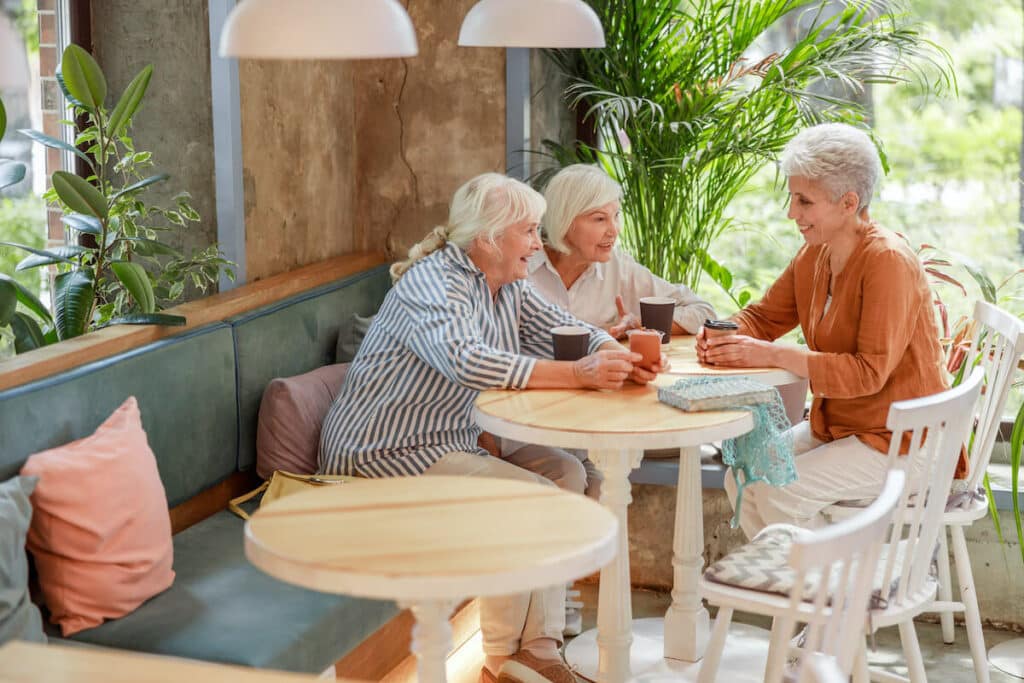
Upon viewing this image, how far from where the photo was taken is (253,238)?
373cm

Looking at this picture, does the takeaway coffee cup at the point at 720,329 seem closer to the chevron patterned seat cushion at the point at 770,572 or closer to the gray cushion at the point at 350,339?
the chevron patterned seat cushion at the point at 770,572

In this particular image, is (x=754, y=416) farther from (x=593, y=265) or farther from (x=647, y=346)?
(x=593, y=265)

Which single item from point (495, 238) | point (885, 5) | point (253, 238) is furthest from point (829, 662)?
point (885, 5)

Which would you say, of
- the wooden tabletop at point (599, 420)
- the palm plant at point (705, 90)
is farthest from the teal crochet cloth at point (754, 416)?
the palm plant at point (705, 90)

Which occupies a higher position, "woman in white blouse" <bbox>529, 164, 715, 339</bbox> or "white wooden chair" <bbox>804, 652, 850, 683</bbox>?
"woman in white blouse" <bbox>529, 164, 715, 339</bbox>

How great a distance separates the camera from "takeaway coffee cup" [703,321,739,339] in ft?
10.1

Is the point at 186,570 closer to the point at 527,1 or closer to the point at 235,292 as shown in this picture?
the point at 235,292

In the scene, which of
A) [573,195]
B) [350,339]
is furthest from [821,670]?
[350,339]

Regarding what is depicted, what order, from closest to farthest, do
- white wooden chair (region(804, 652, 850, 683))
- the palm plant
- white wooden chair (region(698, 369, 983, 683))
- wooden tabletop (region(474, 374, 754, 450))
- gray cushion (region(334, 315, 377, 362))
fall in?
white wooden chair (region(804, 652, 850, 683)) → white wooden chair (region(698, 369, 983, 683)) → wooden tabletop (region(474, 374, 754, 450)) → gray cushion (region(334, 315, 377, 362)) → the palm plant

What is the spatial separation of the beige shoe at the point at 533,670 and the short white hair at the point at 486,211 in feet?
3.40

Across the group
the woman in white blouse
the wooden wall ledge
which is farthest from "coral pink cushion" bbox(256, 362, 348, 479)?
the woman in white blouse

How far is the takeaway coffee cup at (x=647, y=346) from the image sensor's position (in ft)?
9.50

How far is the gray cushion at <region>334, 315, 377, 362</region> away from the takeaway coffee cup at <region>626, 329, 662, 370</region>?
3.58ft

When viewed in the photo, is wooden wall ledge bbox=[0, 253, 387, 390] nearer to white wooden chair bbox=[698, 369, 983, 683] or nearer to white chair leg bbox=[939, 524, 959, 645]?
white wooden chair bbox=[698, 369, 983, 683]
